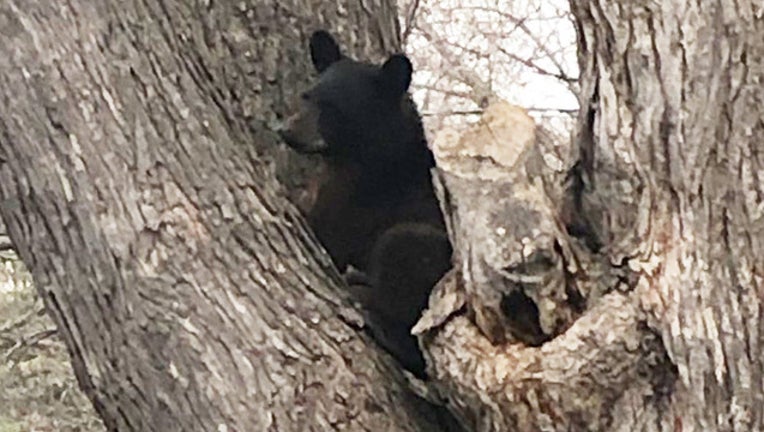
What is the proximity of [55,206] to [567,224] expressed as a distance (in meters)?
1.36

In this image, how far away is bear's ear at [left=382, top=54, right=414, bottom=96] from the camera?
4.45 metres

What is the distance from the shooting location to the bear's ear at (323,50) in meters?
4.22

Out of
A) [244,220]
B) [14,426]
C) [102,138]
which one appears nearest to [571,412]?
[244,220]

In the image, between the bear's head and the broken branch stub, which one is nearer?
the broken branch stub

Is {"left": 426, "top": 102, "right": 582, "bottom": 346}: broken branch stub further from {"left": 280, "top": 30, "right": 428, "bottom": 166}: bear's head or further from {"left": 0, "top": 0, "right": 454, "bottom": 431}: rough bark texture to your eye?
{"left": 280, "top": 30, "right": 428, "bottom": 166}: bear's head

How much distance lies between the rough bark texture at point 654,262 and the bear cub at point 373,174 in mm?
866

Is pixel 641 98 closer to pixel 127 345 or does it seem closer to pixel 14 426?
pixel 127 345

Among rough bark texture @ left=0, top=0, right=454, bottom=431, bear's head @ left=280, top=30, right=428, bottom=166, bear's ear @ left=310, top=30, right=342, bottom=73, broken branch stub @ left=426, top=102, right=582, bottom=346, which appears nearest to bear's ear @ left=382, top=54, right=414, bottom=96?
bear's head @ left=280, top=30, right=428, bottom=166

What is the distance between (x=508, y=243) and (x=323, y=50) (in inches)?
56.8

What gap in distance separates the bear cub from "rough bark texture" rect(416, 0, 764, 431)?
2.84 feet

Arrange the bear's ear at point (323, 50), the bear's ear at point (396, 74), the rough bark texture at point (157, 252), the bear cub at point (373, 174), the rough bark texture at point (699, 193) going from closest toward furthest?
the rough bark texture at point (699, 193) → the rough bark texture at point (157, 252) → the bear cub at point (373, 174) → the bear's ear at point (323, 50) → the bear's ear at point (396, 74)

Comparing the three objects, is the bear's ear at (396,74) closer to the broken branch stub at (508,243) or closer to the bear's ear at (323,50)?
the bear's ear at (323,50)

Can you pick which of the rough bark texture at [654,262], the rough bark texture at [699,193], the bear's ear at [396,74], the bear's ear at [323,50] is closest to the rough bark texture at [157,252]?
the rough bark texture at [654,262]

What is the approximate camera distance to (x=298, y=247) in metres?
3.58
